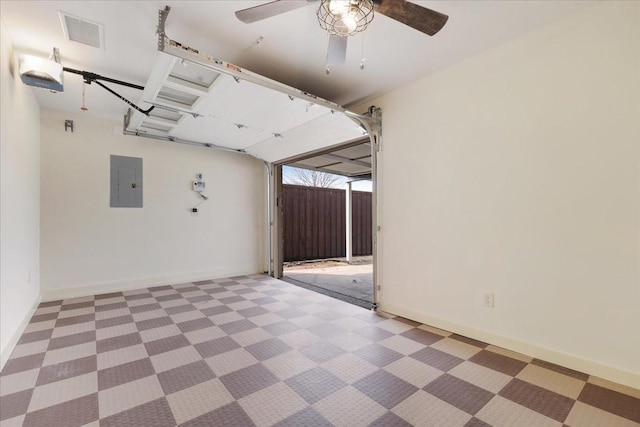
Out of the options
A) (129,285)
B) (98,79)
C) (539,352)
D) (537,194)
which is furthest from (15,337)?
(537,194)

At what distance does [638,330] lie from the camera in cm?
180

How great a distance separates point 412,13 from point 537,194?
1.65m

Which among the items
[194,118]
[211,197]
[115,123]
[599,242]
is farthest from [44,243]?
[599,242]

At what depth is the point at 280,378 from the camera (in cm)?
190

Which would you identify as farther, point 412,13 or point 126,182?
point 126,182

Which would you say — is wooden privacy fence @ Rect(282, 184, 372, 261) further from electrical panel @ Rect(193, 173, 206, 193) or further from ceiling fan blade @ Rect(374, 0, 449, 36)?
ceiling fan blade @ Rect(374, 0, 449, 36)

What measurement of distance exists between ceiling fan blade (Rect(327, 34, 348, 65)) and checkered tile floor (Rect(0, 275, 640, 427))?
2.21 m

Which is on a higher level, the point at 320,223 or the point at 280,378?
the point at 320,223

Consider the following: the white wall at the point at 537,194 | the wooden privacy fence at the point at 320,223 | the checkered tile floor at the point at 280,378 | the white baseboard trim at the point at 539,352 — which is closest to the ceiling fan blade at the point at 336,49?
the white wall at the point at 537,194

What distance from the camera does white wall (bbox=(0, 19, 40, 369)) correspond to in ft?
6.97

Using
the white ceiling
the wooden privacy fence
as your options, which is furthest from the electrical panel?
the wooden privacy fence

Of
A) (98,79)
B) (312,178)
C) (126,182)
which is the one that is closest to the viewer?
(98,79)

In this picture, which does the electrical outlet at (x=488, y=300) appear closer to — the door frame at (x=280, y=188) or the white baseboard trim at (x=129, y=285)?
the door frame at (x=280, y=188)

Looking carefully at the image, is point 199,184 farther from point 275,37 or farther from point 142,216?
point 275,37
